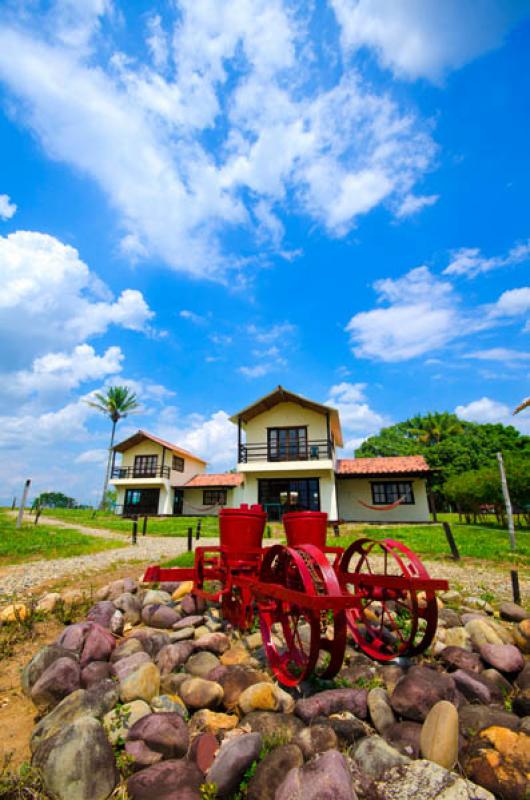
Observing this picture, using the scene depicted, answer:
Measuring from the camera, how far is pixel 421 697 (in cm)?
373

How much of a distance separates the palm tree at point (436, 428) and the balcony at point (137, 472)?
97.9 feet

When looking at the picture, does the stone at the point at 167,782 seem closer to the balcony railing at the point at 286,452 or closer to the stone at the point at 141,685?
the stone at the point at 141,685

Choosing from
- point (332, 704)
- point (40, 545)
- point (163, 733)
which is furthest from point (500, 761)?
point (40, 545)

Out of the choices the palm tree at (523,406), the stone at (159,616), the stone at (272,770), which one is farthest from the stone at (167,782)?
the palm tree at (523,406)

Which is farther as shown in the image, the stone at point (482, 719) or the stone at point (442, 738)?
the stone at point (482, 719)

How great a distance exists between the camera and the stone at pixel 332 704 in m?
3.68

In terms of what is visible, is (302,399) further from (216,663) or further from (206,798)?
(206,798)

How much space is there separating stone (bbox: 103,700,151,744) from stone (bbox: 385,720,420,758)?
210cm

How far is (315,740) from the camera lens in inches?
129

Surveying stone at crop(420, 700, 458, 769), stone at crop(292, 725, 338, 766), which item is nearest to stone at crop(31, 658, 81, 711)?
stone at crop(292, 725, 338, 766)

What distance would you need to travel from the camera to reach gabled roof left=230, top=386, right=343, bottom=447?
23.5 meters

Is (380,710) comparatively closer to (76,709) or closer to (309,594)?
(309,594)

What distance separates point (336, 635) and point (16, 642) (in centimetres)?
432

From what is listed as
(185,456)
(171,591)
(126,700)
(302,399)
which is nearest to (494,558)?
(171,591)
